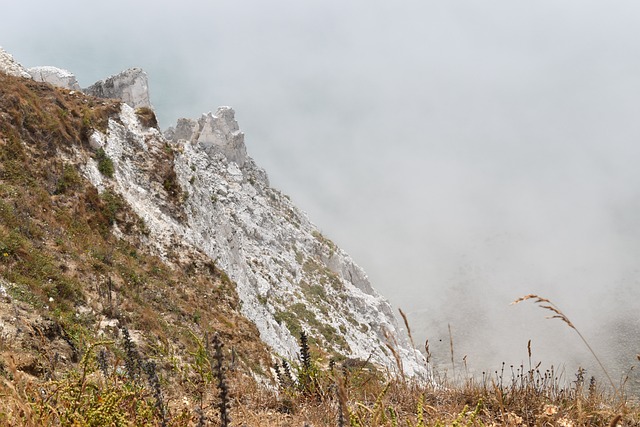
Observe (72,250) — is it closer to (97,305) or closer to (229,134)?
(97,305)

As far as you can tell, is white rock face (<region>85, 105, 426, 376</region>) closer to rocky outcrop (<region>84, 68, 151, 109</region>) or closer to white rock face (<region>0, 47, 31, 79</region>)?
white rock face (<region>0, 47, 31, 79</region>)

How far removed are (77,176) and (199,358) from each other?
1908 cm

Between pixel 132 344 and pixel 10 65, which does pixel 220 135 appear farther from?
pixel 132 344

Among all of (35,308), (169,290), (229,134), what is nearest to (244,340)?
(169,290)

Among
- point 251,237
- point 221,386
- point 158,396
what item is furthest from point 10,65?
point 221,386

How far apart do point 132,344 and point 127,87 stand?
7542cm

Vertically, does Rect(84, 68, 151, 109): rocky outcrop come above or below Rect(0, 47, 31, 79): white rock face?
above

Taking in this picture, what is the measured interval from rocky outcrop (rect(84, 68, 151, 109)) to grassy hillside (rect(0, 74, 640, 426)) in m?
46.0

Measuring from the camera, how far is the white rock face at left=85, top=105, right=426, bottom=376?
78.4 feet

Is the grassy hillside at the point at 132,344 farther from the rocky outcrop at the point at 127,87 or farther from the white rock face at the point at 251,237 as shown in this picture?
the rocky outcrop at the point at 127,87

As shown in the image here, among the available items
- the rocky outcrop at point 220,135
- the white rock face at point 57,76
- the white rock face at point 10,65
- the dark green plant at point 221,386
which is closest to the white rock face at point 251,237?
the rocky outcrop at point 220,135

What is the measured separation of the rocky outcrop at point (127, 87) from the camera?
68.9m

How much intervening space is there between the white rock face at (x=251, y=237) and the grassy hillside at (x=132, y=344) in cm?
77

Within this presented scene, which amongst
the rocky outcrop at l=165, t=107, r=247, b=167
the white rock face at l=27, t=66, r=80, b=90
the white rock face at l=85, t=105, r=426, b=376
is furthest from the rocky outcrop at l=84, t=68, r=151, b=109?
the white rock face at l=85, t=105, r=426, b=376
